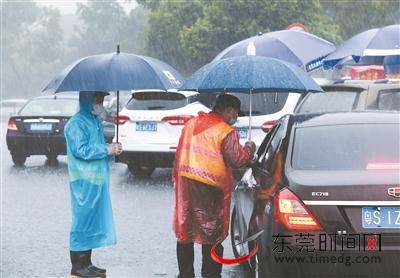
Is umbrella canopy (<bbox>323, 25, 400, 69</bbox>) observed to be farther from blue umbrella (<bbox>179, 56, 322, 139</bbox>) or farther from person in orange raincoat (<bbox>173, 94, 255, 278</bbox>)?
person in orange raincoat (<bbox>173, 94, 255, 278</bbox>)

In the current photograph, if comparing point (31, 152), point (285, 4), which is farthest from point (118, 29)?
point (31, 152)

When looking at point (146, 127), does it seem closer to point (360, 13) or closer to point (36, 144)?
point (36, 144)

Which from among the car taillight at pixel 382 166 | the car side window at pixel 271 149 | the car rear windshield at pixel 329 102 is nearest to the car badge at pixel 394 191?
the car taillight at pixel 382 166

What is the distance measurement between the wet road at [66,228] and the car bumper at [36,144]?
3.00ft

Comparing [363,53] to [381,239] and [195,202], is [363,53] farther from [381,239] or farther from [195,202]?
[381,239]

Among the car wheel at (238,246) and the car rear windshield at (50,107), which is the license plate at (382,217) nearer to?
the car wheel at (238,246)

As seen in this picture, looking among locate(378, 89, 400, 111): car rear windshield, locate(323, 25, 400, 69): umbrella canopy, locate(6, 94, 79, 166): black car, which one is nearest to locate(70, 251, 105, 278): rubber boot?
locate(378, 89, 400, 111): car rear windshield

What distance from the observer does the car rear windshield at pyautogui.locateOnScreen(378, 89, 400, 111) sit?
389 inches

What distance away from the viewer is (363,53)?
463 inches

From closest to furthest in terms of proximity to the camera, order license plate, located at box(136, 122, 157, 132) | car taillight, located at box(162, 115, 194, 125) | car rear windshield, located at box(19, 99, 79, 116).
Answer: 1. car taillight, located at box(162, 115, 194, 125)
2. license plate, located at box(136, 122, 157, 132)
3. car rear windshield, located at box(19, 99, 79, 116)

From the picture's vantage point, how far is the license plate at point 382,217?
4574 mm

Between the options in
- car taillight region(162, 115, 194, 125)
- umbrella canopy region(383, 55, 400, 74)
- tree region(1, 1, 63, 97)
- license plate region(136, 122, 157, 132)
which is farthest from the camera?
tree region(1, 1, 63, 97)

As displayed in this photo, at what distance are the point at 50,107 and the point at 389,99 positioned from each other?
753 cm

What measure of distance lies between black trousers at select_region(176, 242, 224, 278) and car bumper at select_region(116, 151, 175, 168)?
21.3 feet
